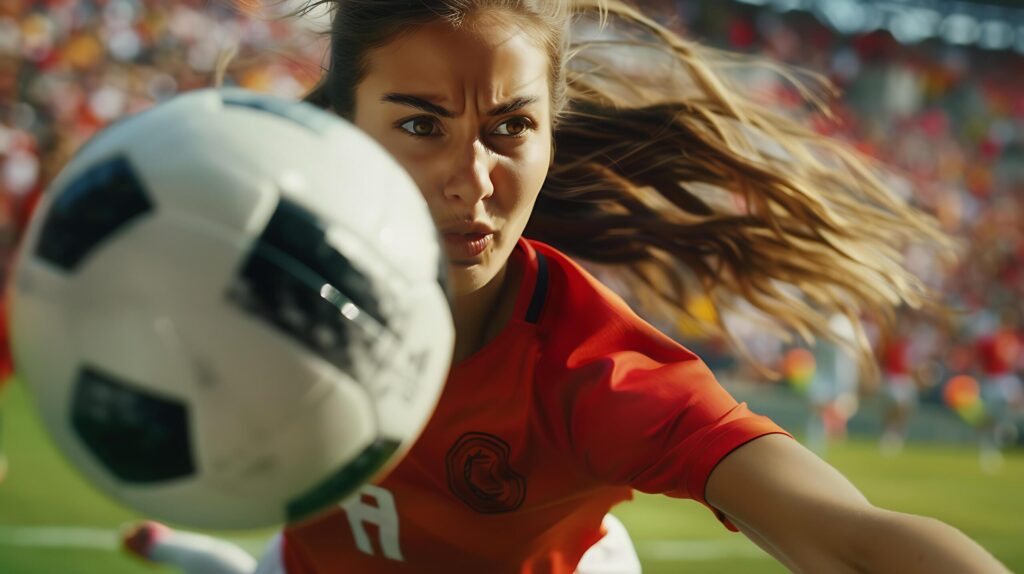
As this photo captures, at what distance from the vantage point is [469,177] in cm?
228

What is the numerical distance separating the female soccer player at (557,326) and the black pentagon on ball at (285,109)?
1.41ft

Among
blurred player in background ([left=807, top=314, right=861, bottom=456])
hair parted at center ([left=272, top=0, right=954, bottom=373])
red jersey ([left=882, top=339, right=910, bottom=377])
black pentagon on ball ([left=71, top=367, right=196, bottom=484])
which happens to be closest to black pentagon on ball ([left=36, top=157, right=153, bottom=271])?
black pentagon on ball ([left=71, top=367, right=196, bottom=484])

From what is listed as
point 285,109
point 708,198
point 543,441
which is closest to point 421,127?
point 285,109

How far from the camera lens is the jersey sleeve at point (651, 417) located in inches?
80.2

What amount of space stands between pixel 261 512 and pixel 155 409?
0.89 ft

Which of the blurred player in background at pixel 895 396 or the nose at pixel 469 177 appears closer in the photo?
the nose at pixel 469 177

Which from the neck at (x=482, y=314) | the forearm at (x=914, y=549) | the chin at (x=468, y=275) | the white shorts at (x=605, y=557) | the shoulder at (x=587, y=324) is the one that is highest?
the forearm at (x=914, y=549)

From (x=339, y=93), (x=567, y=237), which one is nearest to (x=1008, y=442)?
(x=567, y=237)

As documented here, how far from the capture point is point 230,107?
186 cm

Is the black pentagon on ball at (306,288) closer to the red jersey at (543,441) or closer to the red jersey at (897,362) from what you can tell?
the red jersey at (543,441)

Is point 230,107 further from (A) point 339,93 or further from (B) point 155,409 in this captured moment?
(A) point 339,93

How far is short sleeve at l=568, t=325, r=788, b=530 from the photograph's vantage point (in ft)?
6.67

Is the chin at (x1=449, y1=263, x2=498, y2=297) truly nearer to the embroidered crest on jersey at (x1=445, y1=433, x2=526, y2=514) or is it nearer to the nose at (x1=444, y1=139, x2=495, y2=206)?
the nose at (x1=444, y1=139, x2=495, y2=206)

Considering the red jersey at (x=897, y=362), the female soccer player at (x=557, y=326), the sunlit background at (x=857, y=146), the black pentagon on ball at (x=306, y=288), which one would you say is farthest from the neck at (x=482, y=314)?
the red jersey at (x=897, y=362)
